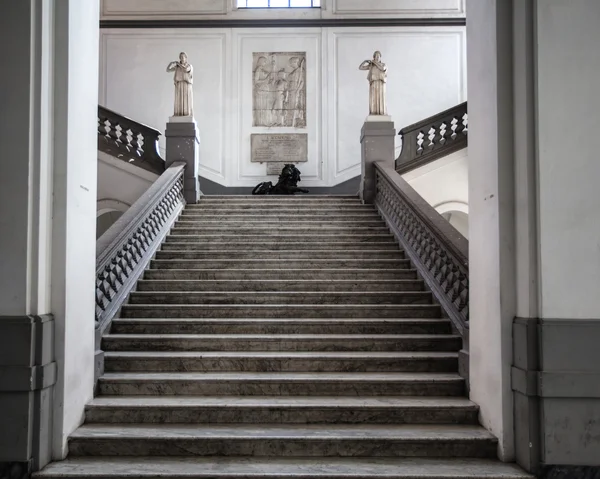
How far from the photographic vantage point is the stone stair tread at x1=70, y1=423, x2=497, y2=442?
12.7 ft

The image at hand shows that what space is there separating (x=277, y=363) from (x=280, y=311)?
3.38ft

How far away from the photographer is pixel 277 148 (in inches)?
561

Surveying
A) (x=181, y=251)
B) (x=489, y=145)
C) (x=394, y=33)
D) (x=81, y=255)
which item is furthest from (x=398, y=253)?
(x=394, y=33)

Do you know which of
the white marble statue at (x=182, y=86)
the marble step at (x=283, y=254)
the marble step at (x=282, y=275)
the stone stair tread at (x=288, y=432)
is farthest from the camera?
the white marble statue at (x=182, y=86)

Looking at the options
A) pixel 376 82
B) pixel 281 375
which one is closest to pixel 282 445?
pixel 281 375

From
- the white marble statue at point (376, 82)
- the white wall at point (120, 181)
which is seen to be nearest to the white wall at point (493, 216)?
the white marble statue at point (376, 82)

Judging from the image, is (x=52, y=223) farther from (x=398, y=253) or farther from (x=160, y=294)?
(x=398, y=253)

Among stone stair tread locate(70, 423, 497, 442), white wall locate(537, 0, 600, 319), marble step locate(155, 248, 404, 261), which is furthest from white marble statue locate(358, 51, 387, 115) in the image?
Answer: stone stair tread locate(70, 423, 497, 442)

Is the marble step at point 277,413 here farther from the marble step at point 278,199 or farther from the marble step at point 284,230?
the marble step at point 278,199

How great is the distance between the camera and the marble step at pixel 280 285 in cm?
652

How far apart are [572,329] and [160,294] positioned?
4.15m

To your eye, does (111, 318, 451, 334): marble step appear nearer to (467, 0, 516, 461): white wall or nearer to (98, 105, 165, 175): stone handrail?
(467, 0, 516, 461): white wall

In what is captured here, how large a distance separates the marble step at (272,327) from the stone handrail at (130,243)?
0.31 meters

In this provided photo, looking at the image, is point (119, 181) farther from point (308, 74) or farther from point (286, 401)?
point (286, 401)
